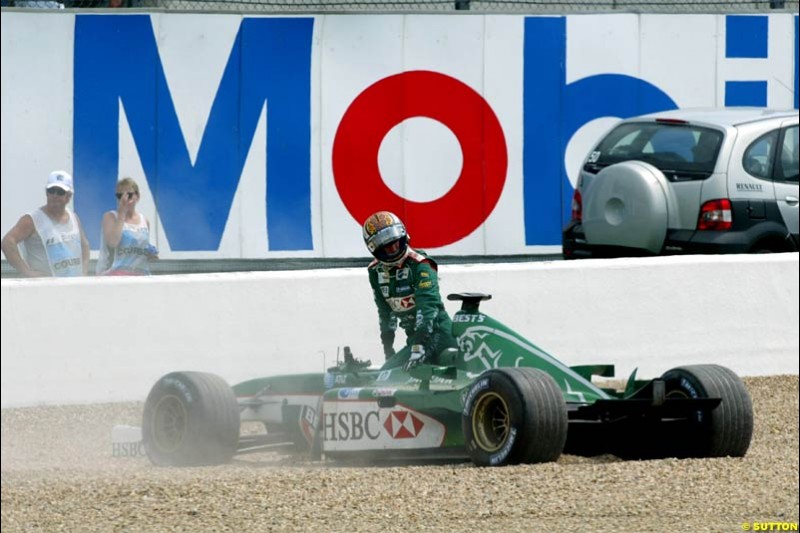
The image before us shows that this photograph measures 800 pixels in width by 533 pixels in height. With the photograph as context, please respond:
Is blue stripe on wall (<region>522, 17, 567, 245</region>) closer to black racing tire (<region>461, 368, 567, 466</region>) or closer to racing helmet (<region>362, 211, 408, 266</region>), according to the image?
racing helmet (<region>362, 211, 408, 266</region>)

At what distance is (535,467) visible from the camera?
674 cm

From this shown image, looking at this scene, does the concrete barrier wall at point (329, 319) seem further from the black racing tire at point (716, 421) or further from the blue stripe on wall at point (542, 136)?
the blue stripe on wall at point (542, 136)

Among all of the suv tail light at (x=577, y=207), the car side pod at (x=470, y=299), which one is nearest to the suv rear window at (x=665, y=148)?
the suv tail light at (x=577, y=207)

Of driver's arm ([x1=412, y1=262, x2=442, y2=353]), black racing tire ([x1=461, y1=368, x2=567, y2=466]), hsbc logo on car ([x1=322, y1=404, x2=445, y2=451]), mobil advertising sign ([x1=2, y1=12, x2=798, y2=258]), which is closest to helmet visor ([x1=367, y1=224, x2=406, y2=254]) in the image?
driver's arm ([x1=412, y1=262, x2=442, y2=353])

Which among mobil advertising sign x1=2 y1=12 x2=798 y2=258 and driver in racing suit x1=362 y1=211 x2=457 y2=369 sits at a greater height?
mobil advertising sign x1=2 y1=12 x2=798 y2=258

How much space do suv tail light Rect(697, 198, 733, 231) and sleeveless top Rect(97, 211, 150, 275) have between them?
385 cm

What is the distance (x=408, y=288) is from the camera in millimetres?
7621

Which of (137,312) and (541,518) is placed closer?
(541,518)

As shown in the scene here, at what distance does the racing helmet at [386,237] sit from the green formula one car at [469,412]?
40cm

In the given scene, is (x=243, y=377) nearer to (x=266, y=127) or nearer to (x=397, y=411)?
(x=397, y=411)

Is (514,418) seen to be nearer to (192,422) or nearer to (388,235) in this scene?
(388,235)

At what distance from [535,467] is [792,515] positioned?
121cm

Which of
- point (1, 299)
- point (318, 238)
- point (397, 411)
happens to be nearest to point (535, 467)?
point (397, 411)

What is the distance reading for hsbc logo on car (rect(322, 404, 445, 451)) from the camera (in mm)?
7273
